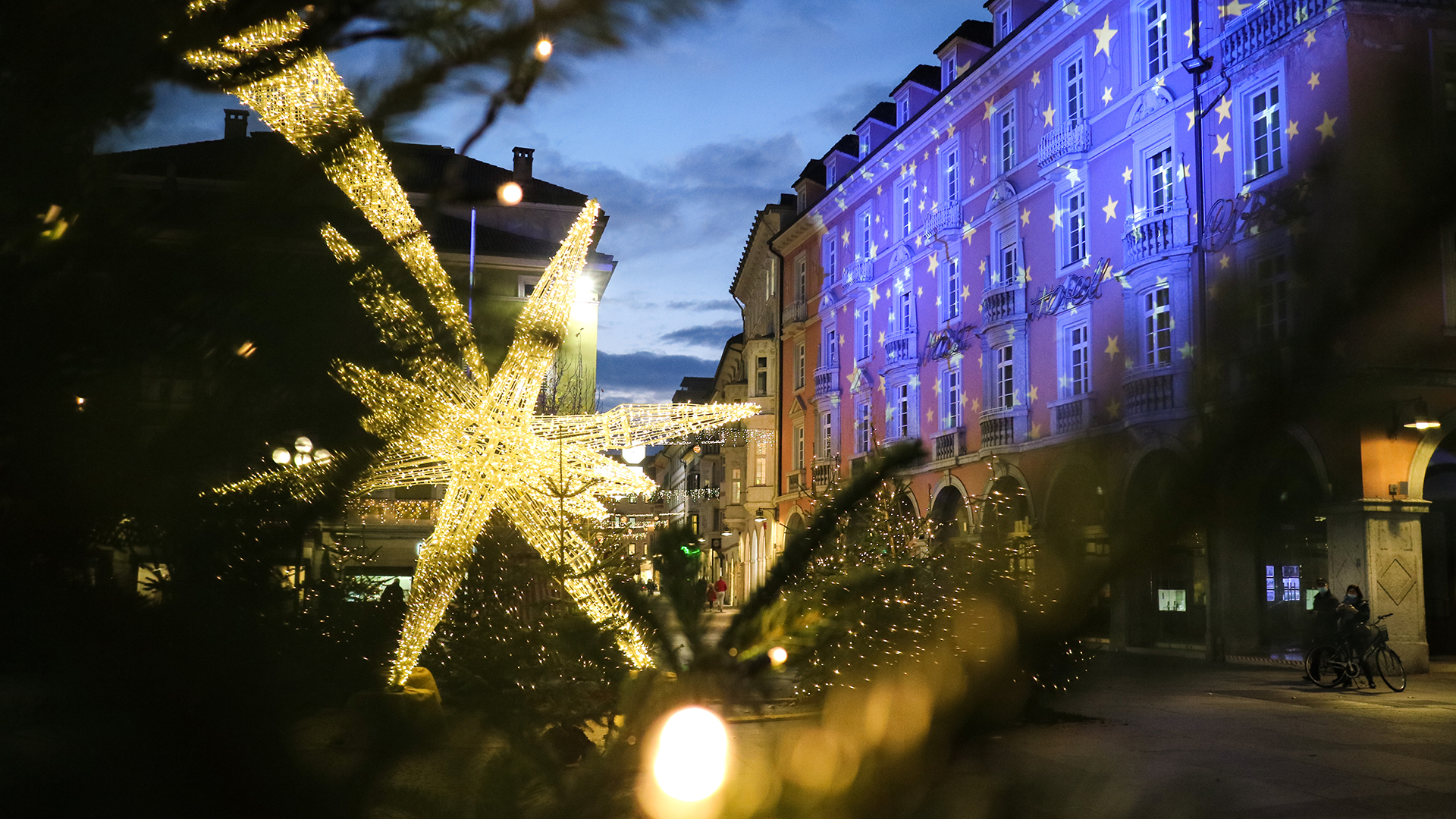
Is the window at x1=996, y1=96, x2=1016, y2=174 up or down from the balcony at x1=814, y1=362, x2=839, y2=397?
down

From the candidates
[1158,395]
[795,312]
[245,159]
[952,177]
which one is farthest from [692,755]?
[795,312]

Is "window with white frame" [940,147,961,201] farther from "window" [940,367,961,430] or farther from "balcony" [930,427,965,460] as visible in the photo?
"balcony" [930,427,965,460]

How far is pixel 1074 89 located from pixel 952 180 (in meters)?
0.48

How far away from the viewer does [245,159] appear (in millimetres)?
1273

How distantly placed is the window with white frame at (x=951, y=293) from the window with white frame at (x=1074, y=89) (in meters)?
0.26

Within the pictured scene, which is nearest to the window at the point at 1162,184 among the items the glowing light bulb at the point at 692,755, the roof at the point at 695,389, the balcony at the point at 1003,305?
the balcony at the point at 1003,305

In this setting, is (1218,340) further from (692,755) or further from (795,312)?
(795,312)

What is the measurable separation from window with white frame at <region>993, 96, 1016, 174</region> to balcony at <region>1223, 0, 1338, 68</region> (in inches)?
20.4

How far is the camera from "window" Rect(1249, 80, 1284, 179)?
656mm

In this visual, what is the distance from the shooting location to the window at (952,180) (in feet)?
6.17

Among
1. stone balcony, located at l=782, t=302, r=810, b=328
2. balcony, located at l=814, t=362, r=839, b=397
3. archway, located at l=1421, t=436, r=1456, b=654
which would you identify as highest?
stone balcony, located at l=782, t=302, r=810, b=328

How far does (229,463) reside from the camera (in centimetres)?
118

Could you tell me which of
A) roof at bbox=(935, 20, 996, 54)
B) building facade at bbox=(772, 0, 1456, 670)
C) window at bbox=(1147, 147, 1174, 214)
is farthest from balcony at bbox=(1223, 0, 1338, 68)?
roof at bbox=(935, 20, 996, 54)

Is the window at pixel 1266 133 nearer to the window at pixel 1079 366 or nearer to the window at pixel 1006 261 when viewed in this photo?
the window at pixel 1079 366
